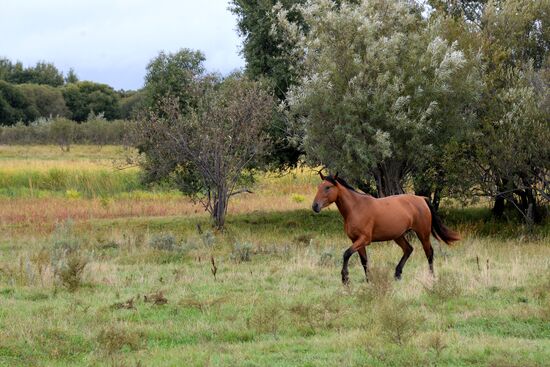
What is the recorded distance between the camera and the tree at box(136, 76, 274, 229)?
77.9 feet

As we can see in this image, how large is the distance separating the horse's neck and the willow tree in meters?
6.76

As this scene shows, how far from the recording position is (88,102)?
10394 centimetres

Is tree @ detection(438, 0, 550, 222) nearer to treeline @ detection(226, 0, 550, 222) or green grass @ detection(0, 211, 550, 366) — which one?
treeline @ detection(226, 0, 550, 222)

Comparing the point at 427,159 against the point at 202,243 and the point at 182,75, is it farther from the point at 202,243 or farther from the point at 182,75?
the point at 182,75

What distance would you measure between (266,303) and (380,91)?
11.3m

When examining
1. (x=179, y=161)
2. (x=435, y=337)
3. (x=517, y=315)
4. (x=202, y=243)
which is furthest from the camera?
(x=179, y=161)

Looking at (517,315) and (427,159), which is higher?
(427,159)

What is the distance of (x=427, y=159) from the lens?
23.0 m

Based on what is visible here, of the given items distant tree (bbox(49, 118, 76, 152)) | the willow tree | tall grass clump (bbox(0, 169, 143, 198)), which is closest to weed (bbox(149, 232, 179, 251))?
the willow tree

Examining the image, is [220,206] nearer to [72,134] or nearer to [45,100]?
[72,134]

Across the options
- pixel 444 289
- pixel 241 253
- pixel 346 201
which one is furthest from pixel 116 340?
pixel 241 253

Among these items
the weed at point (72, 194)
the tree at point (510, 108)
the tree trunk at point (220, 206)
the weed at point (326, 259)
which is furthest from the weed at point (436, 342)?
the weed at point (72, 194)

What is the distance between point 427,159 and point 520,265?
821 centimetres

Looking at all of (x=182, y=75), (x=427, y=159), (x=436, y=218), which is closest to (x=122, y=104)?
(x=182, y=75)
